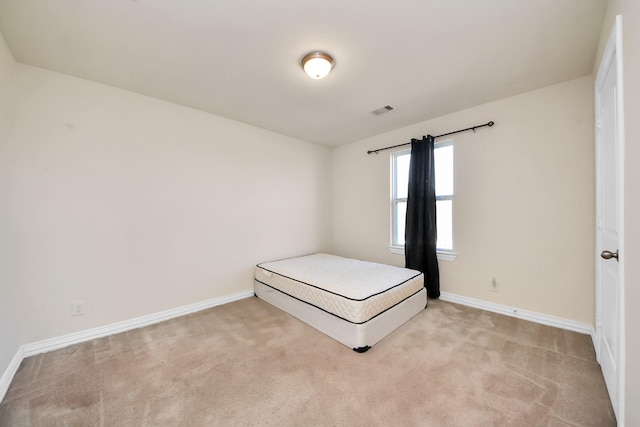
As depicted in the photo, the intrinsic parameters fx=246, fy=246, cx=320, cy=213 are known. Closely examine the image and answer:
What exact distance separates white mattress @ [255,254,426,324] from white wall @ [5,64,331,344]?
0.62 meters

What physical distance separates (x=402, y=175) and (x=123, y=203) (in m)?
3.50

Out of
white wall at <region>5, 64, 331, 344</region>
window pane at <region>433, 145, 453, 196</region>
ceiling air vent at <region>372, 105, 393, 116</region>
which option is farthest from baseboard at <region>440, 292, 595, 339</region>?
white wall at <region>5, 64, 331, 344</region>

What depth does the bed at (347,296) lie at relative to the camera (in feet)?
6.95

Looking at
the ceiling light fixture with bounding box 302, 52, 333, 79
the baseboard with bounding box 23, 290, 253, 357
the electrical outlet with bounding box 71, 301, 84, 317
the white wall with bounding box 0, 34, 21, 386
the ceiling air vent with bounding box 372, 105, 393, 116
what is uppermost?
the ceiling air vent with bounding box 372, 105, 393, 116

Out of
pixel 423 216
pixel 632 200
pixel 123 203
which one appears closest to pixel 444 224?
pixel 423 216

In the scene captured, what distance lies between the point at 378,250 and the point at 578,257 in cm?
219

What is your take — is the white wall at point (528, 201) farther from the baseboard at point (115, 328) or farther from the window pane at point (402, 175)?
the baseboard at point (115, 328)

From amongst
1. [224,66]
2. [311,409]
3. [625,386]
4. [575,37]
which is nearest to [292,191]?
[224,66]

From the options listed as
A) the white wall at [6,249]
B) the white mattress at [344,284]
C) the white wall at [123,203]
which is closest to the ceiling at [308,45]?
the white wall at [6,249]

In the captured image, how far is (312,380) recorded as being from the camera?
5.60 feet

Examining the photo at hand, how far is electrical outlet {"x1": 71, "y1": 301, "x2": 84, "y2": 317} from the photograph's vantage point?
220cm

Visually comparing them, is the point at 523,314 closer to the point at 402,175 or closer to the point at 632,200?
the point at 632,200

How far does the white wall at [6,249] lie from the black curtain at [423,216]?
3.72 meters

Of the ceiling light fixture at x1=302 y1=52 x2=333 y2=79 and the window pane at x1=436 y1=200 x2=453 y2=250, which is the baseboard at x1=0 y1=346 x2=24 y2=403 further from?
the window pane at x1=436 y1=200 x2=453 y2=250
